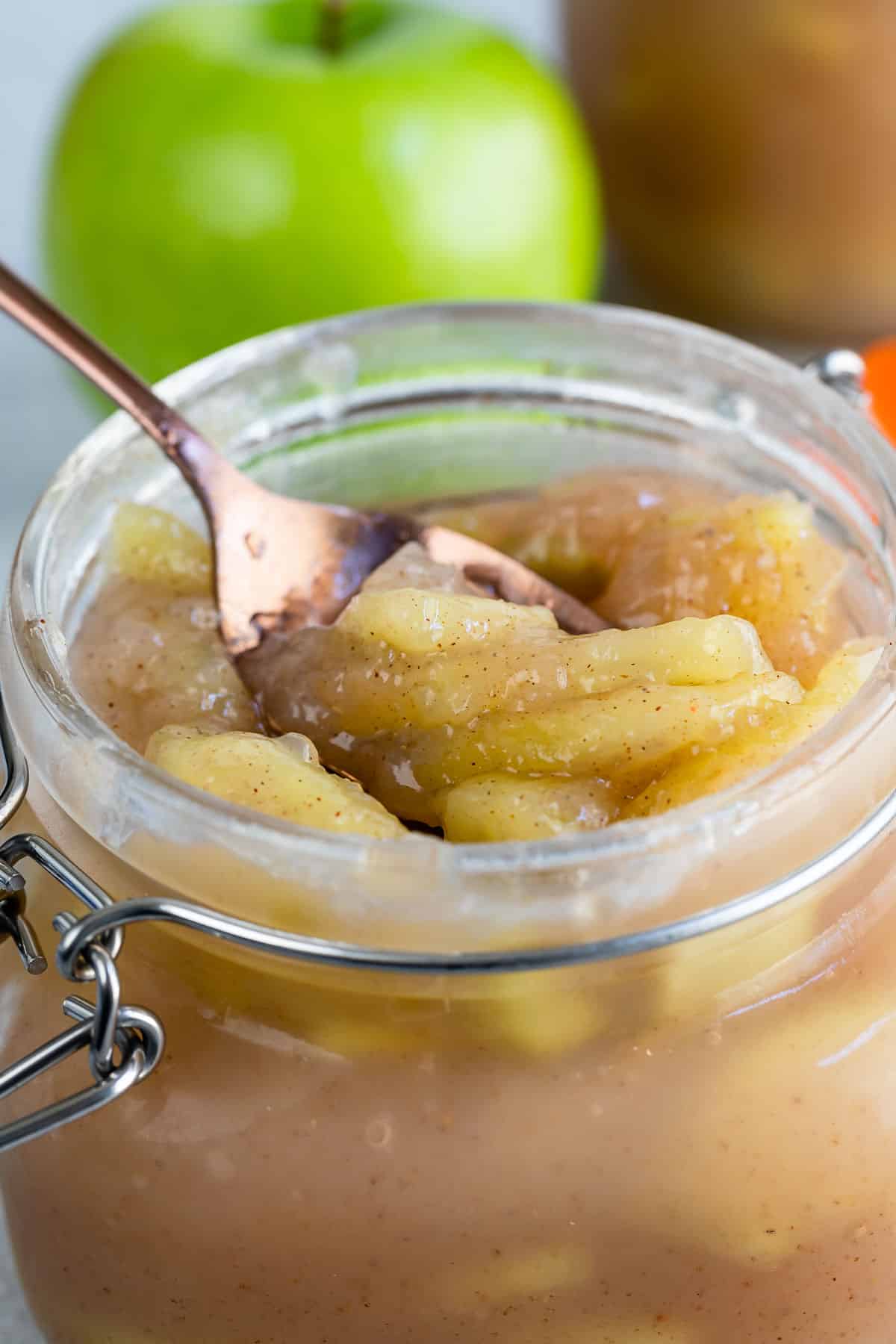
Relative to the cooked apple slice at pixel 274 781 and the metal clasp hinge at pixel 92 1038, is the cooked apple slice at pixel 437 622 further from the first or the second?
the metal clasp hinge at pixel 92 1038

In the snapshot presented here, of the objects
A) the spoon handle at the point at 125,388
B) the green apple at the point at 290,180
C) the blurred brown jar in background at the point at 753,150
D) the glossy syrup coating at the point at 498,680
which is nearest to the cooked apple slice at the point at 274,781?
the glossy syrup coating at the point at 498,680

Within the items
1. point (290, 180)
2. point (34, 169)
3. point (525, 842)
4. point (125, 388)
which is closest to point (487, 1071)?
point (525, 842)

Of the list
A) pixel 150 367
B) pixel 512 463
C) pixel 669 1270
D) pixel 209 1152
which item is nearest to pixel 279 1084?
pixel 209 1152

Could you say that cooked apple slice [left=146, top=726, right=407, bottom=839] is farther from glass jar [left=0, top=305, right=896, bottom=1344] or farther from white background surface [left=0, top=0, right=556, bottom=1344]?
white background surface [left=0, top=0, right=556, bottom=1344]

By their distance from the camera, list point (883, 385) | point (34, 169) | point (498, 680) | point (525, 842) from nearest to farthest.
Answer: point (525, 842) → point (498, 680) → point (883, 385) → point (34, 169)

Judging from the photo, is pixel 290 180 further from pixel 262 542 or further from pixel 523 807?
pixel 523 807

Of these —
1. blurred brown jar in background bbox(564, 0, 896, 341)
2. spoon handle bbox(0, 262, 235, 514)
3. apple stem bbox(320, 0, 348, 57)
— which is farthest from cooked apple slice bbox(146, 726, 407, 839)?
apple stem bbox(320, 0, 348, 57)

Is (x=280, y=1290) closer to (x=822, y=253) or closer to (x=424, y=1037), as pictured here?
(x=424, y=1037)
